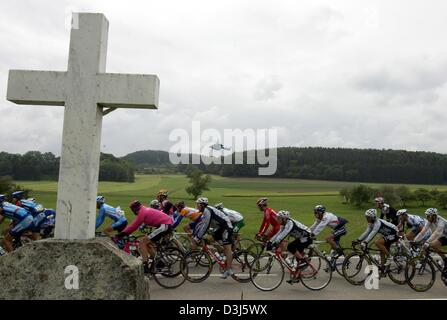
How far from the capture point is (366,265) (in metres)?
8.37

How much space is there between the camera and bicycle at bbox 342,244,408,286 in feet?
26.8

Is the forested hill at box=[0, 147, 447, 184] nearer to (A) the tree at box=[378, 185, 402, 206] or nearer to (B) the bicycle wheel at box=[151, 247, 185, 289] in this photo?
(A) the tree at box=[378, 185, 402, 206]

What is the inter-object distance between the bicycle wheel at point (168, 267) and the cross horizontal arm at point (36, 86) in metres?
4.64

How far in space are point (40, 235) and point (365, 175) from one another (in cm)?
5502

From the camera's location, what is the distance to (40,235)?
9.61 metres

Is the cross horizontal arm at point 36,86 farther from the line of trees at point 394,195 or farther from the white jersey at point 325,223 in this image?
the line of trees at point 394,195

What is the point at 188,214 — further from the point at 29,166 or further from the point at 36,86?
the point at 29,166

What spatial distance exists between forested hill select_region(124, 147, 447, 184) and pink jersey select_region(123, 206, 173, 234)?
5090 cm

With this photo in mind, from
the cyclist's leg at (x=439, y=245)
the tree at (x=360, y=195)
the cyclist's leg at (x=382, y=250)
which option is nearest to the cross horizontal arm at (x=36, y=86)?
the cyclist's leg at (x=382, y=250)

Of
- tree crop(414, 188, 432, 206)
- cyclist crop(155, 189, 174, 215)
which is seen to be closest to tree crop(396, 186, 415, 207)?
tree crop(414, 188, 432, 206)

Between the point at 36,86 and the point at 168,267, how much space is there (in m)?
4.87

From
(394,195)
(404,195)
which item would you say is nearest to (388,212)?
(394,195)

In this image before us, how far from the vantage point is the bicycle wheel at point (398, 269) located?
8211 millimetres
